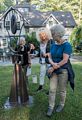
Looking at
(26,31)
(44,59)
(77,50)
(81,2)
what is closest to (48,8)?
(81,2)

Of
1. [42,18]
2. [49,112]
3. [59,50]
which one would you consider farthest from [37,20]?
[59,50]

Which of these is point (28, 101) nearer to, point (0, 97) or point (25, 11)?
point (0, 97)

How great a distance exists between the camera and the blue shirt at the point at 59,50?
5250mm

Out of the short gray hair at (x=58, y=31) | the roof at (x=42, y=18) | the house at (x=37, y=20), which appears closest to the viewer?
the short gray hair at (x=58, y=31)

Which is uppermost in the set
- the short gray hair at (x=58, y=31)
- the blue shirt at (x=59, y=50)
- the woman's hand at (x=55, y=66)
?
the short gray hair at (x=58, y=31)

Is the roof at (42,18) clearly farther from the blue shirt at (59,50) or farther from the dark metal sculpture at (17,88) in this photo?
the blue shirt at (59,50)

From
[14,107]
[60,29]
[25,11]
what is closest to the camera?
[60,29]

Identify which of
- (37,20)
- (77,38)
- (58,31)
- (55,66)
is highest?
(58,31)

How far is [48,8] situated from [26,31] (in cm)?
1076

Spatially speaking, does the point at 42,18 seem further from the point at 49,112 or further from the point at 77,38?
the point at 49,112

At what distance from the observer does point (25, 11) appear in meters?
40.6

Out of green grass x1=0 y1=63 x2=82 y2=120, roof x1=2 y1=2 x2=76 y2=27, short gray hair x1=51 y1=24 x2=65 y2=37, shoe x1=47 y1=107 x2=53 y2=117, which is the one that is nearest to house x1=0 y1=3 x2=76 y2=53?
roof x1=2 y1=2 x2=76 y2=27

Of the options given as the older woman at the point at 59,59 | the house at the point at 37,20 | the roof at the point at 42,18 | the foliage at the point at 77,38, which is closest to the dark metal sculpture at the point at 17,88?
the older woman at the point at 59,59

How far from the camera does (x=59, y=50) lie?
17.4ft
